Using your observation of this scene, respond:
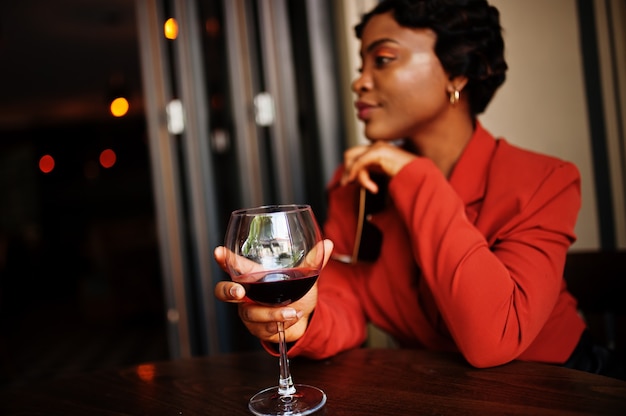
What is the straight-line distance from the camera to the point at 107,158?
11250mm

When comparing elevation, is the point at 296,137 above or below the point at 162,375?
above

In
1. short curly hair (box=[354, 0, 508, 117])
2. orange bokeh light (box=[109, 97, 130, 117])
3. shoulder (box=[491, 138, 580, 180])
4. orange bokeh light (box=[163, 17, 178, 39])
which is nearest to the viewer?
shoulder (box=[491, 138, 580, 180])

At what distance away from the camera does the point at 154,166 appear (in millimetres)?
2568

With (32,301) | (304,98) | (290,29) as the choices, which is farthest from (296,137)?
(32,301)

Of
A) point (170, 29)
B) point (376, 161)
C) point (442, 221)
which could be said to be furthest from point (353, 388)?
point (170, 29)

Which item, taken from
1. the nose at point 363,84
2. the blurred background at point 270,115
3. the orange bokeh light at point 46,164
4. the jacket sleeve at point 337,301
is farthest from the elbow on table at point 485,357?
the orange bokeh light at point 46,164

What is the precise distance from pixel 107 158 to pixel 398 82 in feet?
35.4

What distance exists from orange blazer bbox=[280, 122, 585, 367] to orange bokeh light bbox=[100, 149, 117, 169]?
1049cm

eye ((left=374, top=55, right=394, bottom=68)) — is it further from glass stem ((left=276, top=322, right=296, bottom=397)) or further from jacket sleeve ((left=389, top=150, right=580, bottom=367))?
glass stem ((left=276, top=322, right=296, bottom=397))

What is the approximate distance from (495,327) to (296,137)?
167cm

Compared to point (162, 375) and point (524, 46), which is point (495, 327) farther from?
Answer: point (524, 46)

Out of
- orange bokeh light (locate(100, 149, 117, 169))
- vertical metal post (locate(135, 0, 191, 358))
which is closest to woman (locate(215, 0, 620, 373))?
vertical metal post (locate(135, 0, 191, 358))

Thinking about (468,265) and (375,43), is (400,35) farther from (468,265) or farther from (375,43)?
(468,265)

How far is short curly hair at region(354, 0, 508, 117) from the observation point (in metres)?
1.28
